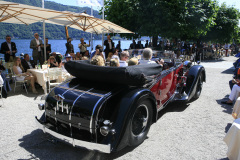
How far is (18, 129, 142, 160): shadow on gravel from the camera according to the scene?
3.22 m

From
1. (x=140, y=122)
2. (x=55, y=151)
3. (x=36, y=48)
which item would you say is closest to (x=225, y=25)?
(x=36, y=48)

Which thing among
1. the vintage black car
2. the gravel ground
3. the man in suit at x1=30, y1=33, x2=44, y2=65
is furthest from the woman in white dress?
the vintage black car

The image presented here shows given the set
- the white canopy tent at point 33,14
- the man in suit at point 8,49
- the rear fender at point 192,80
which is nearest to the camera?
the rear fender at point 192,80

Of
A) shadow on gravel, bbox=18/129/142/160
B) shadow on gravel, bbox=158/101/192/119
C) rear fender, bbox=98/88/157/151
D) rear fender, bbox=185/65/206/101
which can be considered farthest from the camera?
rear fender, bbox=185/65/206/101

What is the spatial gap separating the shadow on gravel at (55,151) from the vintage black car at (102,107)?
312 millimetres

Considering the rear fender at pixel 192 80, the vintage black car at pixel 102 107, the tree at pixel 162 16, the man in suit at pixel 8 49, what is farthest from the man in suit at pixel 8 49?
the tree at pixel 162 16

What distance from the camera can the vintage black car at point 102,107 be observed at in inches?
117

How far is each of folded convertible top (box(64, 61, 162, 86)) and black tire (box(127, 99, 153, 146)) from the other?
15.2 inches

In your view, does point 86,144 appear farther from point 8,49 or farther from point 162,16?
point 162,16

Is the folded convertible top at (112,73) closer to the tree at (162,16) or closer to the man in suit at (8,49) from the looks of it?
the man in suit at (8,49)

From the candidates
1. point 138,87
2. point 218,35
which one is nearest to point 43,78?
point 138,87

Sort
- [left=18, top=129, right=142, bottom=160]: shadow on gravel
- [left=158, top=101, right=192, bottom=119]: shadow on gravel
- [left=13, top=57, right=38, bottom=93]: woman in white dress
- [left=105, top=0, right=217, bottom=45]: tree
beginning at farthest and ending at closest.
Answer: [left=105, top=0, right=217, bottom=45]: tree → [left=13, top=57, right=38, bottom=93]: woman in white dress → [left=158, top=101, right=192, bottom=119]: shadow on gravel → [left=18, top=129, right=142, bottom=160]: shadow on gravel

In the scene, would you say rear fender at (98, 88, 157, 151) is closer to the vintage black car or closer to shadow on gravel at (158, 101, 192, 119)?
the vintage black car

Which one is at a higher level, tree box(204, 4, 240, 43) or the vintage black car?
tree box(204, 4, 240, 43)
